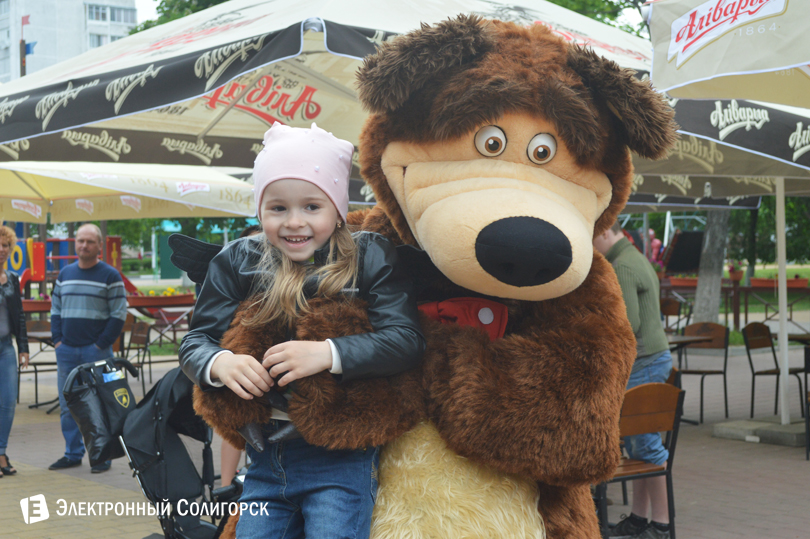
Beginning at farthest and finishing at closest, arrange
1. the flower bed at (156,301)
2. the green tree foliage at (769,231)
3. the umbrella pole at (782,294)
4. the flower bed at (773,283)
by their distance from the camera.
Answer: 1. the green tree foliage at (769,231)
2. the flower bed at (773,283)
3. the flower bed at (156,301)
4. the umbrella pole at (782,294)

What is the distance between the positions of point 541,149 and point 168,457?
2707mm

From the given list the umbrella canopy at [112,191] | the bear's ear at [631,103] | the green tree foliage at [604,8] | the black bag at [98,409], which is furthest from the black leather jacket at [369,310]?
the green tree foliage at [604,8]

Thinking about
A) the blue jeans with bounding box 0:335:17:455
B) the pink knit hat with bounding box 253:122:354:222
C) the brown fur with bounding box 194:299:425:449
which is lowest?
the blue jeans with bounding box 0:335:17:455

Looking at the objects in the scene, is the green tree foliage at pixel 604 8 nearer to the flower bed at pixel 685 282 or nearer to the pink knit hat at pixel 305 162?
the flower bed at pixel 685 282

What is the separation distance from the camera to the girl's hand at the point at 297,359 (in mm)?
1677

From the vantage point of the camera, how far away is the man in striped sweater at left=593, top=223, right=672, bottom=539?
4461 millimetres

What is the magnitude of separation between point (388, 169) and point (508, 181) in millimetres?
361

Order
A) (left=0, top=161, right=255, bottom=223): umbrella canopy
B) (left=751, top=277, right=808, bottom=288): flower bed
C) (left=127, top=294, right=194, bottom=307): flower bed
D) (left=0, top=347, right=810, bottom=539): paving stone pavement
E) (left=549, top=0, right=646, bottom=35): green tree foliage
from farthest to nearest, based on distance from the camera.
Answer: (left=751, top=277, right=808, bottom=288): flower bed
(left=549, top=0, right=646, bottom=35): green tree foliage
(left=127, top=294, right=194, bottom=307): flower bed
(left=0, top=161, right=255, bottom=223): umbrella canopy
(left=0, top=347, right=810, bottom=539): paving stone pavement

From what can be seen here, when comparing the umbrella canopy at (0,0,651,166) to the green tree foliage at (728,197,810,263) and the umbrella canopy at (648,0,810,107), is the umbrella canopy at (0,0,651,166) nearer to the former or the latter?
the umbrella canopy at (648,0,810,107)

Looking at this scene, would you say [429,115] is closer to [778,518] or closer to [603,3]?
[778,518]

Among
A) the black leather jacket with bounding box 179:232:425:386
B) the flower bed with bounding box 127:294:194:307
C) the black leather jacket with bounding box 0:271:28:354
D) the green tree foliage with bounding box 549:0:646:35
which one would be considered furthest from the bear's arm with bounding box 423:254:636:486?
the green tree foliage with bounding box 549:0:646:35

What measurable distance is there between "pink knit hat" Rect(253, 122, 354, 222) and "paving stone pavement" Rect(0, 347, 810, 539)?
3690mm

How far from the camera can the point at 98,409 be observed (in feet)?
12.7

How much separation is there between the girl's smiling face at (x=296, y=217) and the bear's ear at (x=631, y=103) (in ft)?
2.43
